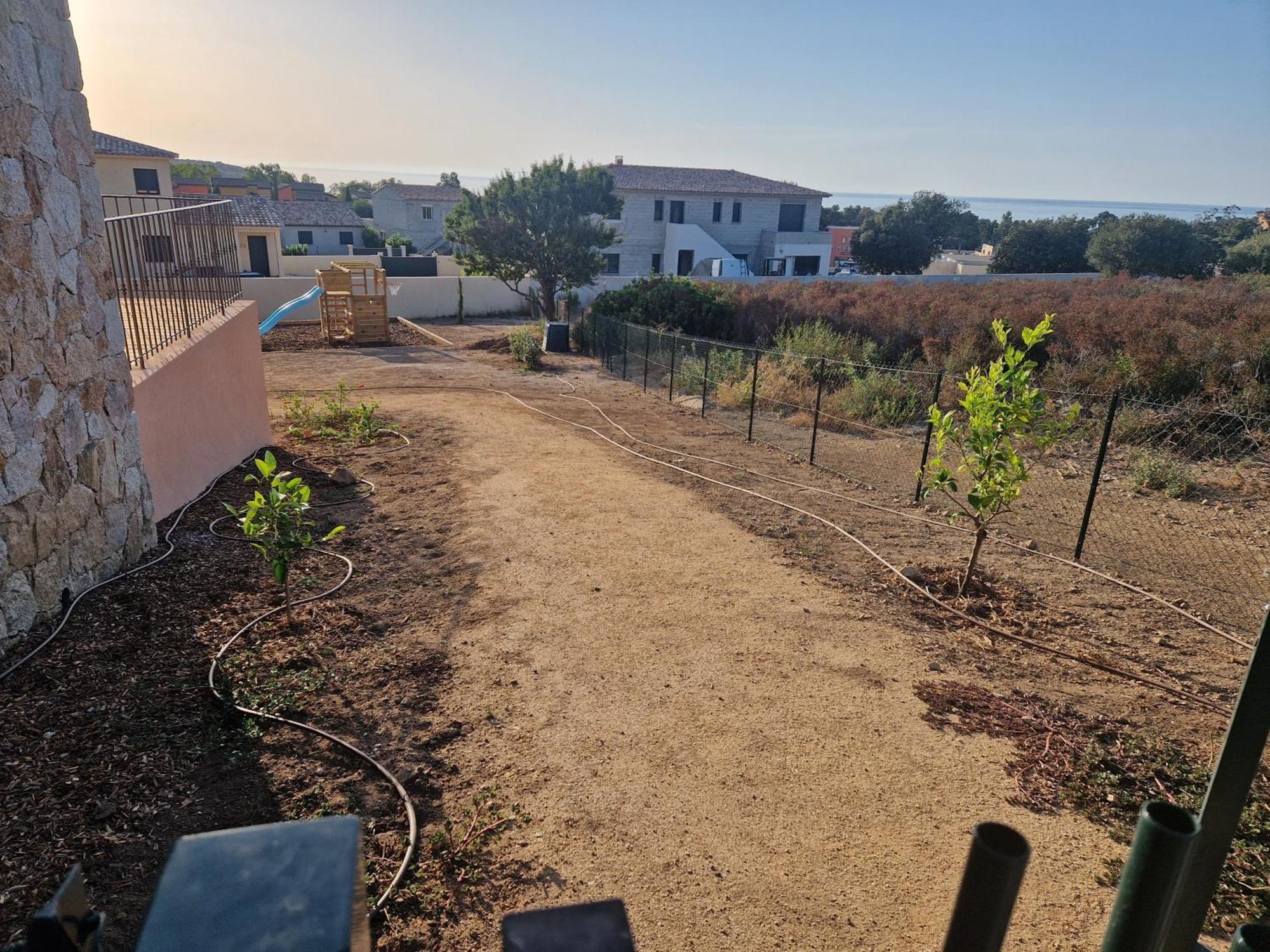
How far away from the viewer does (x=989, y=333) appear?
17.1 meters

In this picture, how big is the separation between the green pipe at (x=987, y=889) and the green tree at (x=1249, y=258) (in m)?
46.8

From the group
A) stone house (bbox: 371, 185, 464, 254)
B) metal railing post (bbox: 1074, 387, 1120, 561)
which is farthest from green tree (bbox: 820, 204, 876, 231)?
metal railing post (bbox: 1074, 387, 1120, 561)

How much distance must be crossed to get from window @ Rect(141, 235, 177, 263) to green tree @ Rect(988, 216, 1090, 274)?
162ft

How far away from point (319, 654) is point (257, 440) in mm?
6042

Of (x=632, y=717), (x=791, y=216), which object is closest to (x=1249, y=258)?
(x=791, y=216)

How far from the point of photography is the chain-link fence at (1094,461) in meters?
7.79

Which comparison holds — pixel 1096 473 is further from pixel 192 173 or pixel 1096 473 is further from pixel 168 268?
pixel 192 173

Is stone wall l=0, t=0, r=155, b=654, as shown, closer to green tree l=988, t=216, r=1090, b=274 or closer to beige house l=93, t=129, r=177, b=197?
beige house l=93, t=129, r=177, b=197

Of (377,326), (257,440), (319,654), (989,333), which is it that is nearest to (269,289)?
(377,326)

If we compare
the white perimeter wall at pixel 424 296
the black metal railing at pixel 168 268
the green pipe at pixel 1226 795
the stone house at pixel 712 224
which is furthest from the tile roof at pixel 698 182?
the green pipe at pixel 1226 795

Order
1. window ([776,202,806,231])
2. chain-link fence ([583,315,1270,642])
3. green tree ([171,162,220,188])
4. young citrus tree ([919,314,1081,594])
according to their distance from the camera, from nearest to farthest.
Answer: young citrus tree ([919,314,1081,594]) < chain-link fence ([583,315,1270,642]) < window ([776,202,806,231]) < green tree ([171,162,220,188])

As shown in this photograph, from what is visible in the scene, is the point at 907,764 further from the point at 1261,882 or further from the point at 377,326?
the point at 377,326

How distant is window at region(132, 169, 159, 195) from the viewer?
123 feet

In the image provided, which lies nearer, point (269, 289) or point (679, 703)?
point (679, 703)
